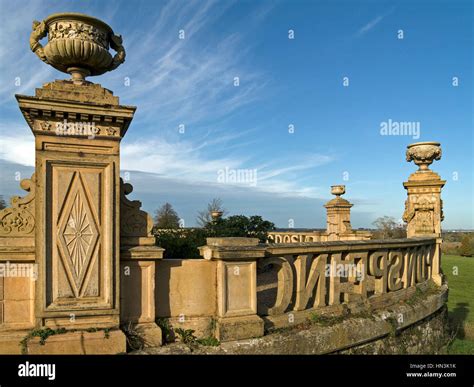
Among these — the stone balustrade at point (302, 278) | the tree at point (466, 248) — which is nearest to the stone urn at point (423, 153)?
the stone balustrade at point (302, 278)

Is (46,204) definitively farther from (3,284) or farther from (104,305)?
(104,305)

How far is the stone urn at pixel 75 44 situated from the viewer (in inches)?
138

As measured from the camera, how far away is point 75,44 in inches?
138

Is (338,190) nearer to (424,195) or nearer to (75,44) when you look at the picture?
(424,195)

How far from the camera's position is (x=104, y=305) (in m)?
3.49

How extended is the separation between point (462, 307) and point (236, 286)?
1199 centimetres

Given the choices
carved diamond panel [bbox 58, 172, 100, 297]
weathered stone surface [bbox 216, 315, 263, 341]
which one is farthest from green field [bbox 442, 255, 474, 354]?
carved diamond panel [bbox 58, 172, 100, 297]

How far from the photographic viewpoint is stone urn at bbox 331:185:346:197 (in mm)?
12484

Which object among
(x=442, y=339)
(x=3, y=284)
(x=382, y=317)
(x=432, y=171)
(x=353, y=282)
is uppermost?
(x=432, y=171)

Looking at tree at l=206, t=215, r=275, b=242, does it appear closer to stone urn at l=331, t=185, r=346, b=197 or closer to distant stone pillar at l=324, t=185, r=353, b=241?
distant stone pillar at l=324, t=185, r=353, b=241

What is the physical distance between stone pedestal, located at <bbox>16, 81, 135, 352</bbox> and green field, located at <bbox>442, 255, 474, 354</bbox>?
22.6ft

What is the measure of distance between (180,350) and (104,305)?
964 mm

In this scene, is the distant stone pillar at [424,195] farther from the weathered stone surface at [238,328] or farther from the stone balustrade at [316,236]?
the weathered stone surface at [238,328]
